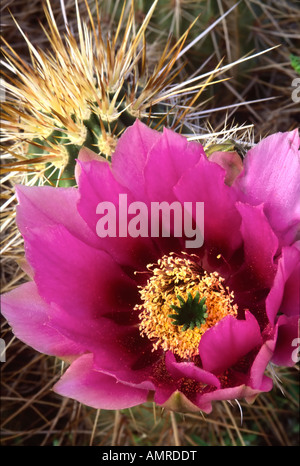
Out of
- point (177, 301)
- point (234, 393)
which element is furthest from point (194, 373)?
point (177, 301)

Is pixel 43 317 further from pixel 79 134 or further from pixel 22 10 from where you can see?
pixel 22 10

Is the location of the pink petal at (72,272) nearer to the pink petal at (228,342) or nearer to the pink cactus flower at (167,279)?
the pink cactus flower at (167,279)

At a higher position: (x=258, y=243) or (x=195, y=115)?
(x=195, y=115)

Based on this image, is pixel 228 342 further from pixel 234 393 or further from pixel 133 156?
pixel 133 156

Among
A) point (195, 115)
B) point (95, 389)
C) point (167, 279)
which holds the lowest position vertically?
point (95, 389)

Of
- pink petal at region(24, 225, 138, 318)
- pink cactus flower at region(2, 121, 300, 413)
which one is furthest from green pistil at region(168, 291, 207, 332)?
pink petal at region(24, 225, 138, 318)

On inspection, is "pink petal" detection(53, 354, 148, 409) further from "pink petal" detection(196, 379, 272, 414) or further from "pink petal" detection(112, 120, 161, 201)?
"pink petal" detection(112, 120, 161, 201)
